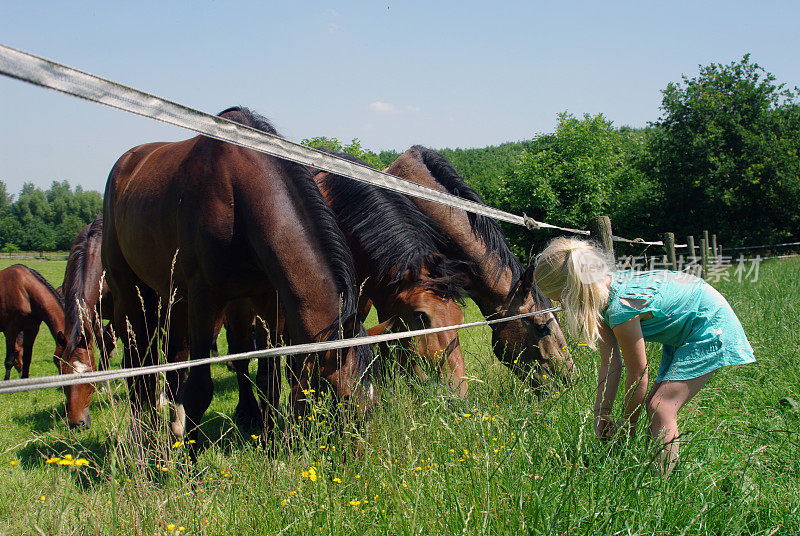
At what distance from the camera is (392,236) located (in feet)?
13.2

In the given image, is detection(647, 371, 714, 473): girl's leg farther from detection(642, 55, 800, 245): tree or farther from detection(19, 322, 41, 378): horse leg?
detection(642, 55, 800, 245): tree

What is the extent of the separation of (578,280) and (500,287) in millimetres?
2491

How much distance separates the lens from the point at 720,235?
110 ft

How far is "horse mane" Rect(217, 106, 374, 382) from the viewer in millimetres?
2859

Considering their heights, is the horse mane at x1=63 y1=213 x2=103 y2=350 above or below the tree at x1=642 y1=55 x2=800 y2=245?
below

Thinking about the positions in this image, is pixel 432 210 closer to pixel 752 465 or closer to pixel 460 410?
pixel 460 410

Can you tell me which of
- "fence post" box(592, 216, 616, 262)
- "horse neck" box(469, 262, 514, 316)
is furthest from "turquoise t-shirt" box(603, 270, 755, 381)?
"fence post" box(592, 216, 616, 262)

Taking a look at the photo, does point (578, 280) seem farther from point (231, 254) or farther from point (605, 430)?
point (231, 254)

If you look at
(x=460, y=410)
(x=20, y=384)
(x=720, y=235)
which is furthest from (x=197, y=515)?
(x=720, y=235)

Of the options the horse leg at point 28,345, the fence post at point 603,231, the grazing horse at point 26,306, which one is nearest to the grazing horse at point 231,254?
the fence post at point 603,231

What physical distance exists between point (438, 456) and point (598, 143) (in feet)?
150

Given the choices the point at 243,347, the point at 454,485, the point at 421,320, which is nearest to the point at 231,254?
the point at 421,320

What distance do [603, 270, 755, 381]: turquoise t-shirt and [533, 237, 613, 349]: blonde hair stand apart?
0.30ft

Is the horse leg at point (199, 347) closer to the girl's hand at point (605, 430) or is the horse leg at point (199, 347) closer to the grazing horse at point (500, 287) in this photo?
the grazing horse at point (500, 287)
